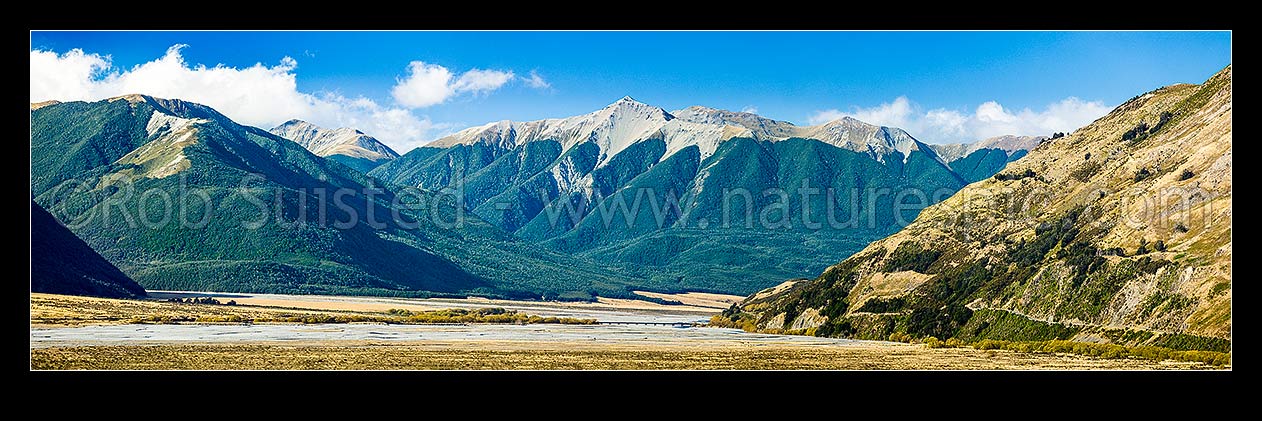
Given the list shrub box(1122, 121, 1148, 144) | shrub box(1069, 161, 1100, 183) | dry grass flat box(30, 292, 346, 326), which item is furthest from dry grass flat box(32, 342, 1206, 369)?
shrub box(1122, 121, 1148, 144)

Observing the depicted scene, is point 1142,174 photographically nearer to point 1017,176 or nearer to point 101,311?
point 1017,176

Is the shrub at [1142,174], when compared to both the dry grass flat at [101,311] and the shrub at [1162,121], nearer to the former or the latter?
the shrub at [1162,121]

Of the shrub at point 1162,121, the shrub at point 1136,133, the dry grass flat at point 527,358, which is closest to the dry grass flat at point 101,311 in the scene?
the dry grass flat at point 527,358

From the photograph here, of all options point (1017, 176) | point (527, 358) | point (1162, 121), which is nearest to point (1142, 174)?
point (1162, 121)

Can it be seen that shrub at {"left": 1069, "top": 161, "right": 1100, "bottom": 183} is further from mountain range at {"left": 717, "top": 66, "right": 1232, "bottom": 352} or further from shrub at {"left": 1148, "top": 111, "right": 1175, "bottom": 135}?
shrub at {"left": 1148, "top": 111, "right": 1175, "bottom": 135}

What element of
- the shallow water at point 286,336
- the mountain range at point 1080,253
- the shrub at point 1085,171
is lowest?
the shallow water at point 286,336
